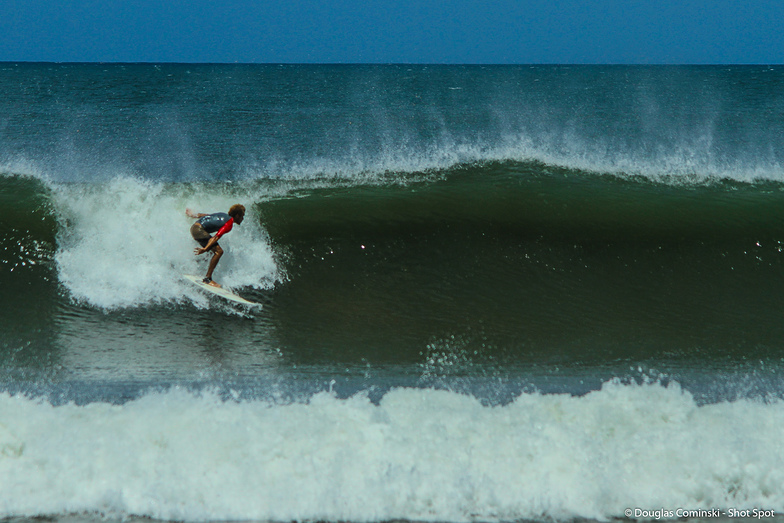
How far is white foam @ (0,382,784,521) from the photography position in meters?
3.65

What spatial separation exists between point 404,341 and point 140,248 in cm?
332

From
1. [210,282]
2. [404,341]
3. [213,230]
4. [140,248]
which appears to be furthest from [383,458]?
[140,248]

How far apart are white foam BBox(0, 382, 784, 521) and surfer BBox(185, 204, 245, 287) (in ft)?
6.36

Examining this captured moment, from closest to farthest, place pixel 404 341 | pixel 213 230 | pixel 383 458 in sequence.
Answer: pixel 383 458 < pixel 404 341 < pixel 213 230

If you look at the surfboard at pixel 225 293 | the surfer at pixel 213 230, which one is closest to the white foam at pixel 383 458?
the surfboard at pixel 225 293

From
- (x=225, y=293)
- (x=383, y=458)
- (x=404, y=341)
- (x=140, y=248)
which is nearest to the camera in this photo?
(x=383, y=458)

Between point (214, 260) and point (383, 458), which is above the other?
point (214, 260)

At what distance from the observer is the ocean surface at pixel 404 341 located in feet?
12.4

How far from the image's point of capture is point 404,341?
5617 millimetres

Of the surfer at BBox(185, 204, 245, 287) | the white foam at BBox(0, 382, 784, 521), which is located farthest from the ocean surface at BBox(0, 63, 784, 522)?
the surfer at BBox(185, 204, 245, 287)

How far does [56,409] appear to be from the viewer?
4316 mm

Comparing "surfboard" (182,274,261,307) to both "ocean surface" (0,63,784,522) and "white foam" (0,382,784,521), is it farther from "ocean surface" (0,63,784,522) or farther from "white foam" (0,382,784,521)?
"white foam" (0,382,784,521)

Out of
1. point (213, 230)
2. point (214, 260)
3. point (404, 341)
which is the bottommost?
point (404, 341)

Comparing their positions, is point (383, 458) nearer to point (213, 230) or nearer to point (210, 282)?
point (210, 282)
